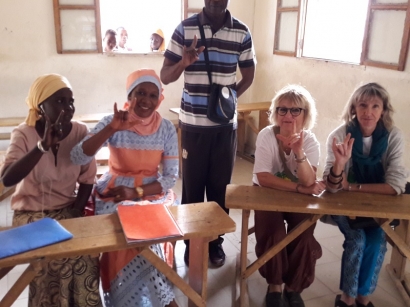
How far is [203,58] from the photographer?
2.24 metres

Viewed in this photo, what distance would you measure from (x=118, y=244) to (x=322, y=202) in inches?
38.1

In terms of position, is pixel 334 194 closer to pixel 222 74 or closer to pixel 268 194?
pixel 268 194

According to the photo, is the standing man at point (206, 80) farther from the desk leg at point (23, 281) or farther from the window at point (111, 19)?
the window at point (111, 19)

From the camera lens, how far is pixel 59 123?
1.65 m

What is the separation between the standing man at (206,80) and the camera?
7.30ft

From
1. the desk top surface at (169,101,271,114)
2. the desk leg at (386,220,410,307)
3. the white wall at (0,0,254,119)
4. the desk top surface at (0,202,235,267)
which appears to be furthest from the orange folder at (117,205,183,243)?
the white wall at (0,0,254,119)

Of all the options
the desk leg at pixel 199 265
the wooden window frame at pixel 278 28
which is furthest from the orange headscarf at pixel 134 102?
the wooden window frame at pixel 278 28

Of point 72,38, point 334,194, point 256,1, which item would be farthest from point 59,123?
point 256,1

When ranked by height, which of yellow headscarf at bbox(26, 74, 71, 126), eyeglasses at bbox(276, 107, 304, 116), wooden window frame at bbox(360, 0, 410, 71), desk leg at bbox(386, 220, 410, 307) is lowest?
desk leg at bbox(386, 220, 410, 307)

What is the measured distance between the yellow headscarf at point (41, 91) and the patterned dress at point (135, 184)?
8.9 inches

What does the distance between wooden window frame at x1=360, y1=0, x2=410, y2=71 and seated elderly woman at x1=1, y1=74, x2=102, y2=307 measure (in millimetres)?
2298

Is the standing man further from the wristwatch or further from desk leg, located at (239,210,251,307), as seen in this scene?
the wristwatch

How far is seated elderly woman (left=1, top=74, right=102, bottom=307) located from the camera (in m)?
1.65

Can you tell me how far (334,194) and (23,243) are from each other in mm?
1393
